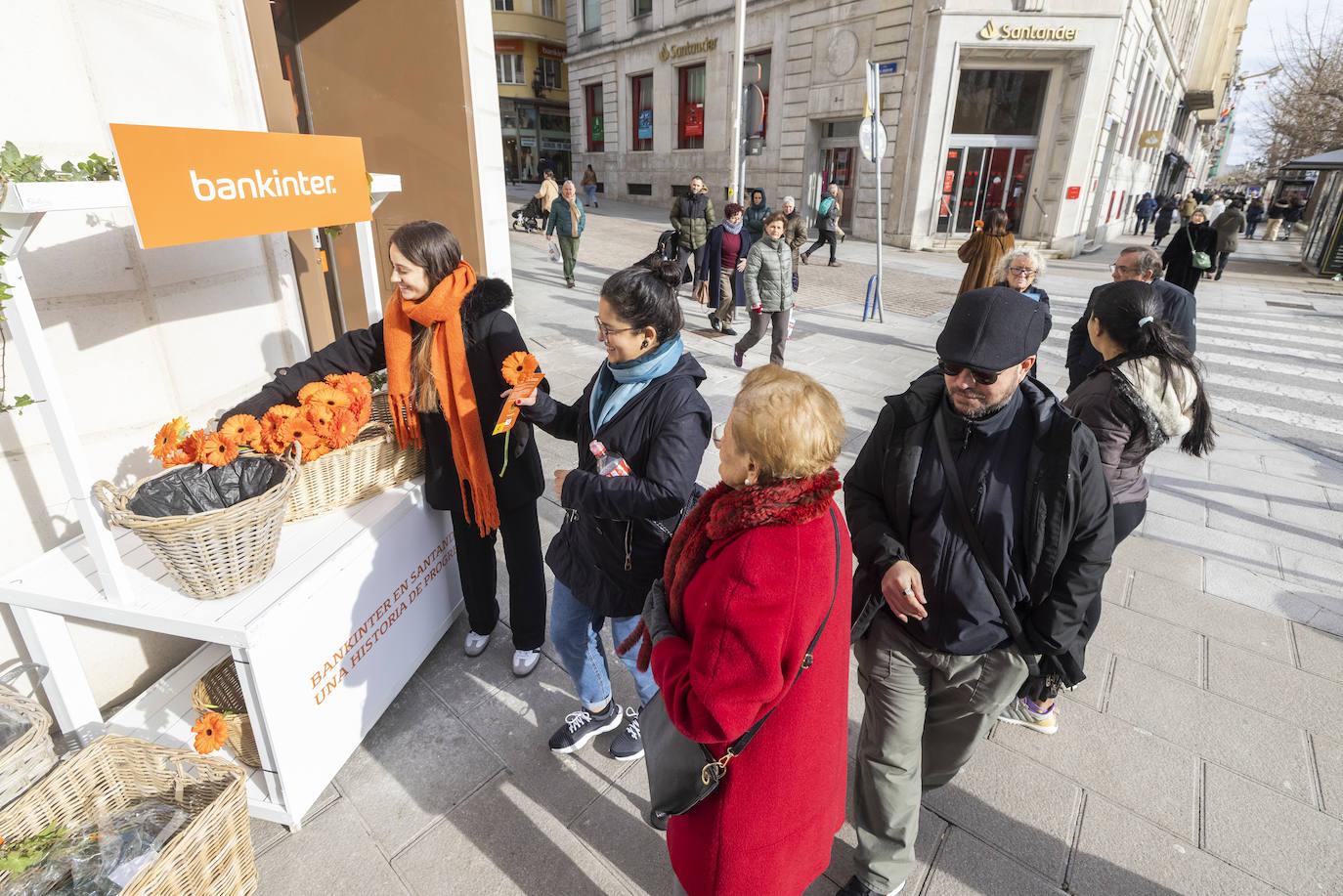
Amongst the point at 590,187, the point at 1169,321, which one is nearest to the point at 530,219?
the point at 590,187

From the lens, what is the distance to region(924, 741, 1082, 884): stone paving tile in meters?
2.37

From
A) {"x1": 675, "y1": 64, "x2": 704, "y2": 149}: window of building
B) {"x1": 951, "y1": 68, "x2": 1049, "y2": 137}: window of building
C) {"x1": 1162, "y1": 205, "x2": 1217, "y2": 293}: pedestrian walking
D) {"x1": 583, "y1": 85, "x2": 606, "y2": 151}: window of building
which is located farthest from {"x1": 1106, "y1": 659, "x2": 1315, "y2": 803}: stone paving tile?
{"x1": 583, "y1": 85, "x2": 606, "y2": 151}: window of building

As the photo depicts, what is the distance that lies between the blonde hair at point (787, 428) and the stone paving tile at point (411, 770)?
1901 mm

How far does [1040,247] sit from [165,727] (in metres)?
22.2

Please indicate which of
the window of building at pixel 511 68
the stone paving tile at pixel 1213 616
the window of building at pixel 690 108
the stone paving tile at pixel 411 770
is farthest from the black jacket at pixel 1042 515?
the window of building at pixel 511 68

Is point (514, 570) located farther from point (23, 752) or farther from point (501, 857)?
point (23, 752)

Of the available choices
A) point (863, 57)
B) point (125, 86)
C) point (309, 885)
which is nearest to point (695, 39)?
point (863, 57)

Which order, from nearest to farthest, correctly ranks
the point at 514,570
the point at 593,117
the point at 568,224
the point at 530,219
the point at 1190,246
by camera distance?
the point at 514,570, the point at 1190,246, the point at 568,224, the point at 530,219, the point at 593,117

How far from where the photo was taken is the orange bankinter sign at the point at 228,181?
1.87 m

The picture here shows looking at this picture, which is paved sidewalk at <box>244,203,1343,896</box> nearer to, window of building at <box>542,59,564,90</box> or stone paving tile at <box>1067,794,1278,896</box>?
stone paving tile at <box>1067,794,1278,896</box>

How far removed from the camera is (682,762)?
1591 mm

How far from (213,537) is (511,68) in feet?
131

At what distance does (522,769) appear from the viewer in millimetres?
2639

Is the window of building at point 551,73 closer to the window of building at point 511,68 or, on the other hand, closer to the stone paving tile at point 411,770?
the window of building at point 511,68
